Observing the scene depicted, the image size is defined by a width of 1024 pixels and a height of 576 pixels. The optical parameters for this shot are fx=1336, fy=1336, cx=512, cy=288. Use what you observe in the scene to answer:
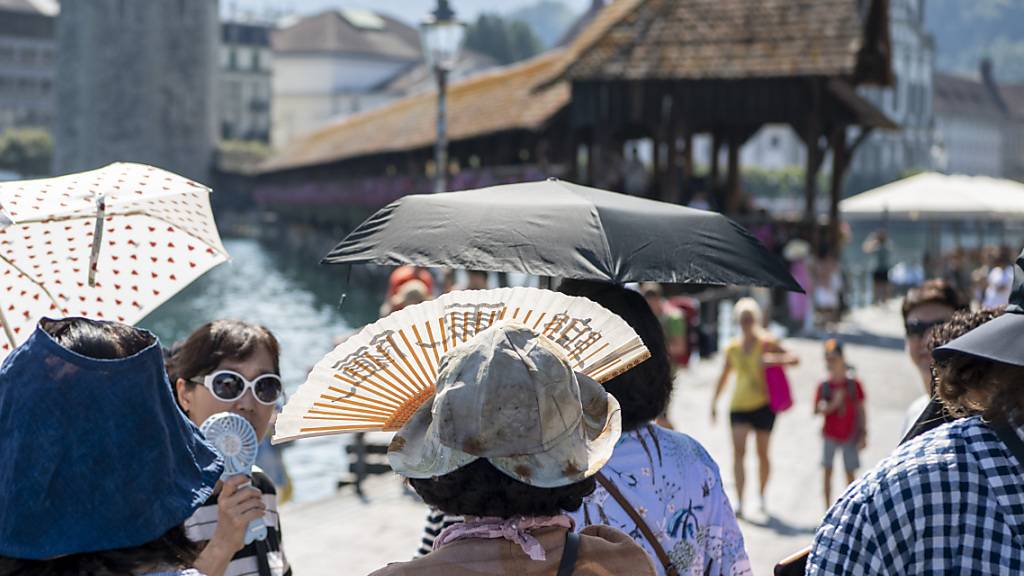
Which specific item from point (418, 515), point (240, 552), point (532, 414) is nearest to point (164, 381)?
point (532, 414)

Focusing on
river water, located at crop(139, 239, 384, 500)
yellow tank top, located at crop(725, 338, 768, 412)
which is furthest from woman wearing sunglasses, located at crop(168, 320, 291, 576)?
river water, located at crop(139, 239, 384, 500)

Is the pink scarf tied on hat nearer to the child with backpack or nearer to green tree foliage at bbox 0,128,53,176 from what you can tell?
the child with backpack

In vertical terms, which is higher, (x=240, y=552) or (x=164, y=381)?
(x=164, y=381)

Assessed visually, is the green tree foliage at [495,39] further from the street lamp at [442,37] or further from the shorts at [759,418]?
the shorts at [759,418]

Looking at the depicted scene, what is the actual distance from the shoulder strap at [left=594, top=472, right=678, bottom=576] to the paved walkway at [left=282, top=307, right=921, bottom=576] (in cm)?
403

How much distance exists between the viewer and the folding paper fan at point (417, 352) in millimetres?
2104

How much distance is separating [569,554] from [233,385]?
1.43 m

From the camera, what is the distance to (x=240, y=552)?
2.84 metres

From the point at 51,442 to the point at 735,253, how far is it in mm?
2094

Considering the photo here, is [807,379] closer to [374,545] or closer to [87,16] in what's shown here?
[374,545]

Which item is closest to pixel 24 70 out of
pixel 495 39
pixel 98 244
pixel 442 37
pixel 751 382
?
pixel 495 39

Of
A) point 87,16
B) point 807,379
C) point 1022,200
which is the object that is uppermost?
point 87,16

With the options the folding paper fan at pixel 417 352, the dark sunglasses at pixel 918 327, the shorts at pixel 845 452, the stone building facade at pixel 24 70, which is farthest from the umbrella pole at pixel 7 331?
the stone building facade at pixel 24 70

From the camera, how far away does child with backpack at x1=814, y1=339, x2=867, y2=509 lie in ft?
23.9
